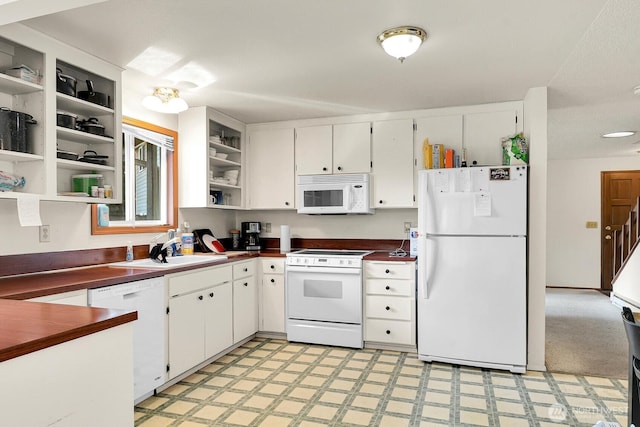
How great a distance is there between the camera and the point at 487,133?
12.6 feet

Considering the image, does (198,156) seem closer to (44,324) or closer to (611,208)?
(44,324)

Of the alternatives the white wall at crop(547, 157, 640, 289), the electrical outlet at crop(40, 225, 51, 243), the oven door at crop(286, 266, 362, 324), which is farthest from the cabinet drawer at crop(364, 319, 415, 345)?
the white wall at crop(547, 157, 640, 289)

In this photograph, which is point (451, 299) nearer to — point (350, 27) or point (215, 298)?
point (215, 298)

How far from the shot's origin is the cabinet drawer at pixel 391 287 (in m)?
3.73

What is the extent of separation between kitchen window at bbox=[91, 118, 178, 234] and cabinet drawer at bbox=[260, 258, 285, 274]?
948 millimetres

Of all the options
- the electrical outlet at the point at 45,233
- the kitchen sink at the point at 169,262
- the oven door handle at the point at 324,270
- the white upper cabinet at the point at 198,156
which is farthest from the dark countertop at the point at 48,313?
the oven door handle at the point at 324,270

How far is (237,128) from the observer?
4.45 meters

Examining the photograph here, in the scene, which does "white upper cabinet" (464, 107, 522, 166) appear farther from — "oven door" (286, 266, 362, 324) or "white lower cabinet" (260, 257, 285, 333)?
"white lower cabinet" (260, 257, 285, 333)

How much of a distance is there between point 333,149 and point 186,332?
228 cm

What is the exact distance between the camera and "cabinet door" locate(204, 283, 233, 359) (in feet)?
11.0

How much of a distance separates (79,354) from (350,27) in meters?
2.03

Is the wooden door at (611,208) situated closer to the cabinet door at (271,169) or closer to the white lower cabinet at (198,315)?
the cabinet door at (271,169)

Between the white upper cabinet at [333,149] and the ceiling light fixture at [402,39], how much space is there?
177 centimetres

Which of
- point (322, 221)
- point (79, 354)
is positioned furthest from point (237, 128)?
point (79, 354)
